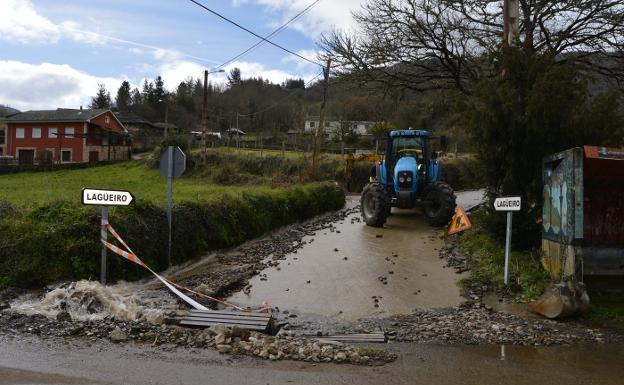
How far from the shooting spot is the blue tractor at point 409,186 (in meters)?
17.6

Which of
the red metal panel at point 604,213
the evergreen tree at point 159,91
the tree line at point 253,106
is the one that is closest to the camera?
the red metal panel at point 604,213

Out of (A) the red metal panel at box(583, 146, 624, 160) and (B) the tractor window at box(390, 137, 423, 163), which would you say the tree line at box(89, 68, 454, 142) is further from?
(A) the red metal panel at box(583, 146, 624, 160)

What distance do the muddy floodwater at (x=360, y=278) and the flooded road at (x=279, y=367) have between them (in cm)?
260

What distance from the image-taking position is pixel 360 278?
11.3 metres

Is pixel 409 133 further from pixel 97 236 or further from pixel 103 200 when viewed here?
pixel 103 200

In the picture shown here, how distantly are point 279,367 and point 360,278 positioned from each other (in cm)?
550

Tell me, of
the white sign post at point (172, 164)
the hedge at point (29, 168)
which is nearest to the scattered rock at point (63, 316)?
the white sign post at point (172, 164)

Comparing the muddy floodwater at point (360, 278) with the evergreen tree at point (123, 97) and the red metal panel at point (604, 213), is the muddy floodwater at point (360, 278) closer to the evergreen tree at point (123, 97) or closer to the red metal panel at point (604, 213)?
the red metal panel at point (604, 213)

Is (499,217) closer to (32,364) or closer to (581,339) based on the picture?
(581,339)

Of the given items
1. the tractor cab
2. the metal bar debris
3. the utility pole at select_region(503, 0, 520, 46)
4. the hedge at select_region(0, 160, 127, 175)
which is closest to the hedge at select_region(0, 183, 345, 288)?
the metal bar debris

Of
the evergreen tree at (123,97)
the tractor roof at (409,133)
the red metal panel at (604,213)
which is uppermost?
the evergreen tree at (123,97)

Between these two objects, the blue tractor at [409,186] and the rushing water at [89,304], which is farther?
the blue tractor at [409,186]

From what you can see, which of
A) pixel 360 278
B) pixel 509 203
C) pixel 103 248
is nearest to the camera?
pixel 103 248

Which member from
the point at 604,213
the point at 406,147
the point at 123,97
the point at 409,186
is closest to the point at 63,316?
the point at 604,213
